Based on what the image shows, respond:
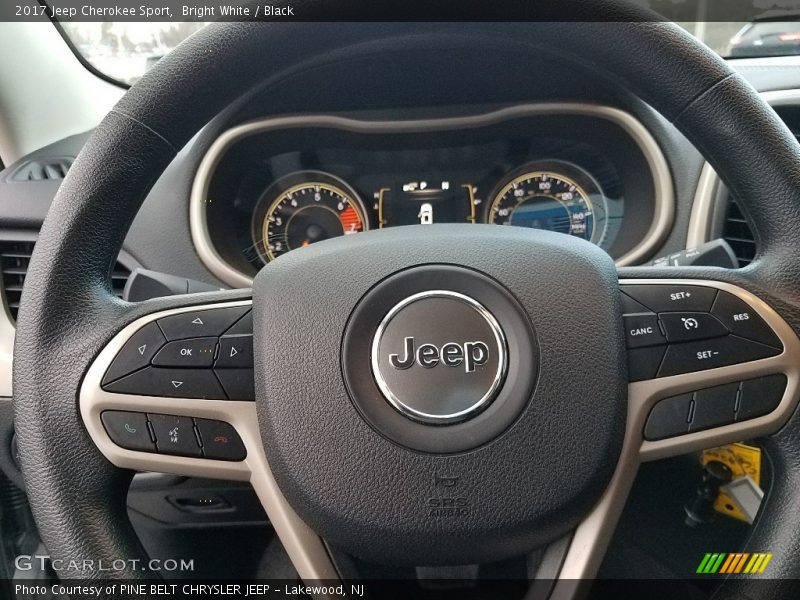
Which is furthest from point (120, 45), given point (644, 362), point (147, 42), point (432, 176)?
point (644, 362)

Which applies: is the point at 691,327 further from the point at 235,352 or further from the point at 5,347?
the point at 5,347

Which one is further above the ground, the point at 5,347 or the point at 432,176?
the point at 432,176

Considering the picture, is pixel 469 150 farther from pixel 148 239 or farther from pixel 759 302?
pixel 759 302

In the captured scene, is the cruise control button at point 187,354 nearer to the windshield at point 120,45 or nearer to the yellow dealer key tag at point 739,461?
the yellow dealer key tag at point 739,461

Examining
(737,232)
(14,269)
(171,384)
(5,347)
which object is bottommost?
(5,347)

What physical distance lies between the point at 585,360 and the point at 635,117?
3.33 feet

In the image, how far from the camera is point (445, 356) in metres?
0.75

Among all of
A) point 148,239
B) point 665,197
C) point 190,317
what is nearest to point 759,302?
point 190,317

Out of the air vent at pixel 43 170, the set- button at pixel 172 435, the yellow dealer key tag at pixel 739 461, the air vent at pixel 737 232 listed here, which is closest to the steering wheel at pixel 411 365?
the set- button at pixel 172 435

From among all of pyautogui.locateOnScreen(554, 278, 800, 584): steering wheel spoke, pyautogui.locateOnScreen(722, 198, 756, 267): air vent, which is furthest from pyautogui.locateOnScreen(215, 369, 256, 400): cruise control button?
pyautogui.locateOnScreen(722, 198, 756, 267): air vent

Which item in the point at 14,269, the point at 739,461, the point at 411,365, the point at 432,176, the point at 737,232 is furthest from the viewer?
the point at 432,176

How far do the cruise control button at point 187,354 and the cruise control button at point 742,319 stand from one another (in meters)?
→ 0.56

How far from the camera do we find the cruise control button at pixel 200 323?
80 centimetres

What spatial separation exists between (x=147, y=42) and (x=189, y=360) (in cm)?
111
